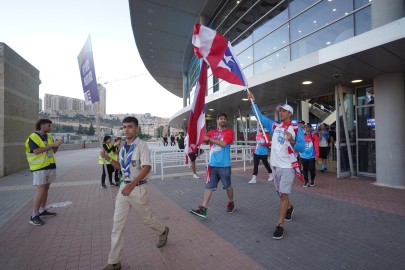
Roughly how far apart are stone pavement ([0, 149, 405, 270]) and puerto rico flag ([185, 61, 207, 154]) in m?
1.47

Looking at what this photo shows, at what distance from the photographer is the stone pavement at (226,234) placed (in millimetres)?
3291

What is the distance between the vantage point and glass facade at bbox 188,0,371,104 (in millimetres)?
8594

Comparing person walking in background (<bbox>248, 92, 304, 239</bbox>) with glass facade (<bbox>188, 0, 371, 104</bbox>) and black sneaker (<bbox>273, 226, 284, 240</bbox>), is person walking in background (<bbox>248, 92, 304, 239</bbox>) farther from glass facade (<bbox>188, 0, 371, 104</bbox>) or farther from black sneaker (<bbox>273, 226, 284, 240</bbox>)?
glass facade (<bbox>188, 0, 371, 104</bbox>)

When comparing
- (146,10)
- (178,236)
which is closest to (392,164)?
(178,236)

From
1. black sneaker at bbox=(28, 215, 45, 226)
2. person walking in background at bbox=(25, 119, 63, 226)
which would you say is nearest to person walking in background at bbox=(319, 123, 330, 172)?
person walking in background at bbox=(25, 119, 63, 226)

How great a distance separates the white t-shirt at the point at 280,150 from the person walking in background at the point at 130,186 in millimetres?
2023

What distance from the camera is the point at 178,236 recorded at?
4.11m

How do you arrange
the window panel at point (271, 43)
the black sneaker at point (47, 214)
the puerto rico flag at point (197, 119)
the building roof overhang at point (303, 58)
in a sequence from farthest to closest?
the window panel at point (271, 43)
the building roof overhang at point (303, 58)
the black sneaker at point (47, 214)
the puerto rico flag at point (197, 119)

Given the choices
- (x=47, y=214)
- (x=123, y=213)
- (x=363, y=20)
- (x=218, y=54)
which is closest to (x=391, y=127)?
(x=363, y=20)

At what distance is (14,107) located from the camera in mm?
11609

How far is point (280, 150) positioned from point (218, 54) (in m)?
2.00

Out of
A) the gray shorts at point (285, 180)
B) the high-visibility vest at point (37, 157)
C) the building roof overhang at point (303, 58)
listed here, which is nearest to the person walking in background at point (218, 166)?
the gray shorts at point (285, 180)

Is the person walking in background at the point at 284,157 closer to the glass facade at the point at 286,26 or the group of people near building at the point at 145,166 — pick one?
A: the group of people near building at the point at 145,166

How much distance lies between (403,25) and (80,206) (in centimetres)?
761
